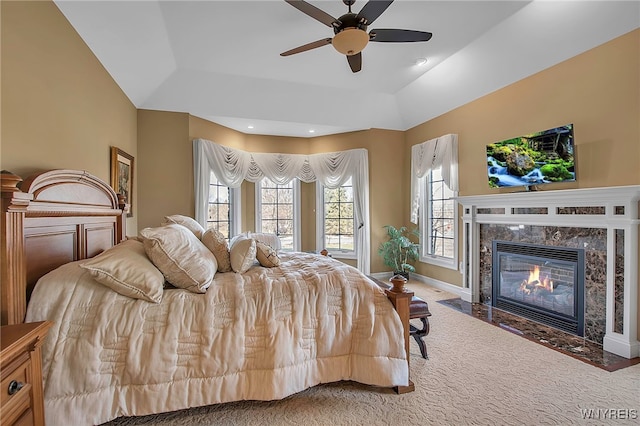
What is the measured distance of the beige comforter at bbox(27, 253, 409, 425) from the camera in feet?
5.00

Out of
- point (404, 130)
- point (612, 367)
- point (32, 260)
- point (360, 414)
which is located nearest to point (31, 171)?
point (32, 260)

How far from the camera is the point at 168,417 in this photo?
70.1 inches

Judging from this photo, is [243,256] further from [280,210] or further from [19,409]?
[280,210]

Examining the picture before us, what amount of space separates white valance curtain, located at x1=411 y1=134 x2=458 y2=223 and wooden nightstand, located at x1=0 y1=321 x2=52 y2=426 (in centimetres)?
455

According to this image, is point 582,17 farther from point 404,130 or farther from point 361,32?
point 404,130

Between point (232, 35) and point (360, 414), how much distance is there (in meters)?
3.57

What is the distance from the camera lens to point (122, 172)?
11.2 ft

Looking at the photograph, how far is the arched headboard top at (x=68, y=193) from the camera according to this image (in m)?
1.59

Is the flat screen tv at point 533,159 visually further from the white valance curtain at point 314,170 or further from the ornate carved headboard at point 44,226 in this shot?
the ornate carved headboard at point 44,226

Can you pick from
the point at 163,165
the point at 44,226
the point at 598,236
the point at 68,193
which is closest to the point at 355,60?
the point at 68,193

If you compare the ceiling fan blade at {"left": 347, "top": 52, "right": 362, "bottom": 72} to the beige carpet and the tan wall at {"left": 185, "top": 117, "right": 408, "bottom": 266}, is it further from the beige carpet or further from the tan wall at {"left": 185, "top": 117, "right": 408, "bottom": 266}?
the beige carpet

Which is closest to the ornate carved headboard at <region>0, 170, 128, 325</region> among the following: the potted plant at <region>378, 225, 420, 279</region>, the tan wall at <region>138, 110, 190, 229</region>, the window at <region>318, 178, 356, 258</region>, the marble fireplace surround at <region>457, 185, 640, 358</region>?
the tan wall at <region>138, 110, 190, 229</region>

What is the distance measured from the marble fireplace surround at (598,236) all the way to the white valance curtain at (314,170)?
2.12 m

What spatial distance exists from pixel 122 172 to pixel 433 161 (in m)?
4.31
